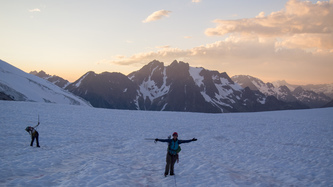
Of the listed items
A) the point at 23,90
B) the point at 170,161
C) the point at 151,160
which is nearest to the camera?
the point at 170,161

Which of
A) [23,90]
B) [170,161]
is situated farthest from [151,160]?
[23,90]

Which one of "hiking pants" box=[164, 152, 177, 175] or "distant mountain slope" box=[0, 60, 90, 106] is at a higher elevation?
"distant mountain slope" box=[0, 60, 90, 106]

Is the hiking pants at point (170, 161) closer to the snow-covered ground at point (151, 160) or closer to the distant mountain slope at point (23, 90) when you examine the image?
the snow-covered ground at point (151, 160)

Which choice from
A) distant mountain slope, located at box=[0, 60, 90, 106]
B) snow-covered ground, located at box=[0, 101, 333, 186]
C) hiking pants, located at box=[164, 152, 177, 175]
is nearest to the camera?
snow-covered ground, located at box=[0, 101, 333, 186]

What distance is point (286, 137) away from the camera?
27.2 metres

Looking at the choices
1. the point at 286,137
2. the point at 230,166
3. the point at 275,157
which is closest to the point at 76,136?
the point at 230,166

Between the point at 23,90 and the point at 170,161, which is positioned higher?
the point at 23,90

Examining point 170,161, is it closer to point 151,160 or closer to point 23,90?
point 151,160

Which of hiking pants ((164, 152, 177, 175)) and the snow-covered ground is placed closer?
the snow-covered ground

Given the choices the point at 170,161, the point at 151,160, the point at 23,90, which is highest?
the point at 23,90

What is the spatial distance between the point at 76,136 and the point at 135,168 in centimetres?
1270

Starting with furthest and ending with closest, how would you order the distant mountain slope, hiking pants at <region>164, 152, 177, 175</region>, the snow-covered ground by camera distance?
the distant mountain slope < hiking pants at <region>164, 152, 177, 175</region> < the snow-covered ground

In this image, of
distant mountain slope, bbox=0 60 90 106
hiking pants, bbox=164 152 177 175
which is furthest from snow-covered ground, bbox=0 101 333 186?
distant mountain slope, bbox=0 60 90 106

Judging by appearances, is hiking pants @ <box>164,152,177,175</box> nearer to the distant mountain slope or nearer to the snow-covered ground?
the snow-covered ground
